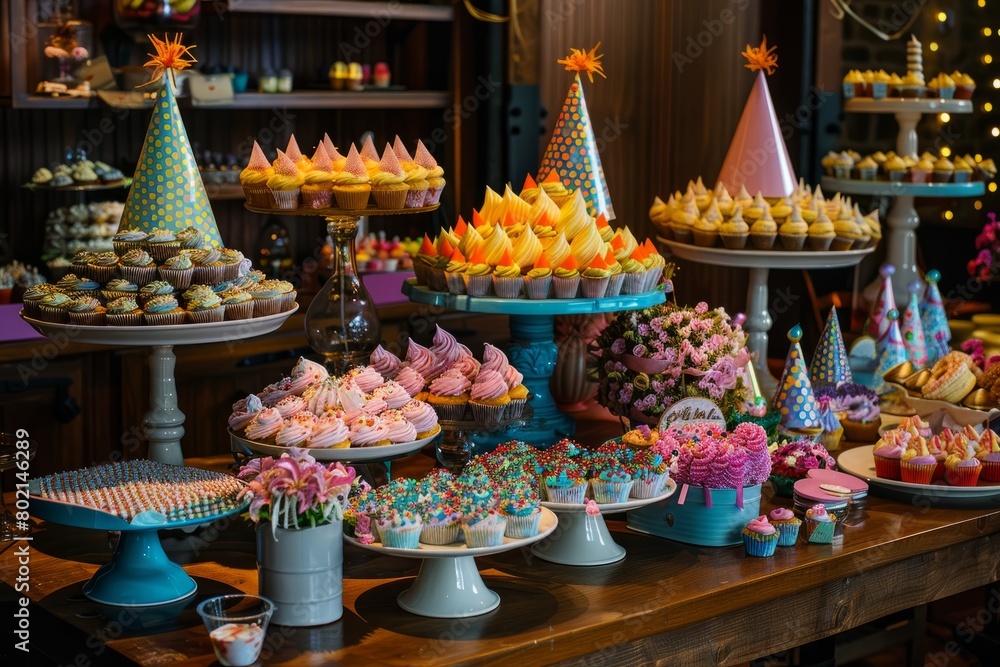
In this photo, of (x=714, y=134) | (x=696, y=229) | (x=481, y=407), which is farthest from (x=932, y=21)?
(x=481, y=407)

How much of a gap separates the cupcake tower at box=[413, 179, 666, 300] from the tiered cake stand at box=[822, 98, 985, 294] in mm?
1760

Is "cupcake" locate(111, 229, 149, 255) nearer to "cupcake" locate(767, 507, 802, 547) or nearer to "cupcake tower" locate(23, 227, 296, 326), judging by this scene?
"cupcake tower" locate(23, 227, 296, 326)

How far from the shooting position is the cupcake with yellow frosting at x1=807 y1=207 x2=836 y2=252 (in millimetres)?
2750

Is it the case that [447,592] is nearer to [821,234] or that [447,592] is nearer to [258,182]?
[258,182]

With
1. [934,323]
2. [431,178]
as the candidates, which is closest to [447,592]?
[431,178]

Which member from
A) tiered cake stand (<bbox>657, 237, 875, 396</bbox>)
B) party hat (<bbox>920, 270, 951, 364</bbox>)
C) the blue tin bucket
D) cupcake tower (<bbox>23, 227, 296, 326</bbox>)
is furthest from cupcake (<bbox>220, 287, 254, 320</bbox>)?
party hat (<bbox>920, 270, 951, 364</bbox>)

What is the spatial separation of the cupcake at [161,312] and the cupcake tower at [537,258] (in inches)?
22.1

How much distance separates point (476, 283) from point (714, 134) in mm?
2896

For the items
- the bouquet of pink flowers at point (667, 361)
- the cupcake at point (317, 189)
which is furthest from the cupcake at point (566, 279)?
the cupcake at point (317, 189)

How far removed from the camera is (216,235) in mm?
2115

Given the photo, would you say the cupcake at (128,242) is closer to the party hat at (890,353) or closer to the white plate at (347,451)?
the white plate at (347,451)

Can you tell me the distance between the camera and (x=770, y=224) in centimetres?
275

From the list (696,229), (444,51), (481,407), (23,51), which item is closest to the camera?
(481,407)

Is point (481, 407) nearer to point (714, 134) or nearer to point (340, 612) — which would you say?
point (340, 612)
